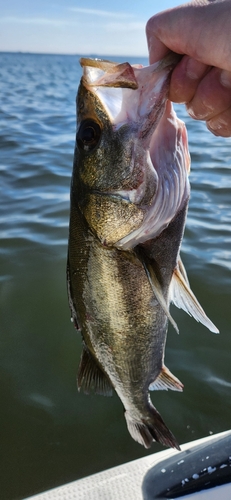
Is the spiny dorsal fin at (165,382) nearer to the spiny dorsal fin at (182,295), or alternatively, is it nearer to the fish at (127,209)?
the fish at (127,209)

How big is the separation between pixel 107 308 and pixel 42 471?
67.2 inches

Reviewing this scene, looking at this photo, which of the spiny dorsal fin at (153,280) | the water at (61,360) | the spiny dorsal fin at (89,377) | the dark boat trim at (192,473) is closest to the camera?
the spiny dorsal fin at (153,280)

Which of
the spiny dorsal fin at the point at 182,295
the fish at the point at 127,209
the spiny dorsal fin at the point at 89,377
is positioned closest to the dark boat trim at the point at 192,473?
the spiny dorsal fin at the point at 89,377

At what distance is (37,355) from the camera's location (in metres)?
3.79

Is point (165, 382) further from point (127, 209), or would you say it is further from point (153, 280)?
point (127, 209)

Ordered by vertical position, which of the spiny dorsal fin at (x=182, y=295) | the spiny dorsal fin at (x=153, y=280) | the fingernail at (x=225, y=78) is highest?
the fingernail at (x=225, y=78)

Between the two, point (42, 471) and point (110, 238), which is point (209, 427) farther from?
point (110, 238)

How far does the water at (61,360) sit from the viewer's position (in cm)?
305

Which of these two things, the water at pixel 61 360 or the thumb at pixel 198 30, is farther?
the water at pixel 61 360

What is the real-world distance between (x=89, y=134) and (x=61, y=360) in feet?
8.17

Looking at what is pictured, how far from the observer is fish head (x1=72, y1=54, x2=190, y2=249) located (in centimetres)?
167

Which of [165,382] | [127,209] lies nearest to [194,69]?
[127,209]

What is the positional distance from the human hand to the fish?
82mm

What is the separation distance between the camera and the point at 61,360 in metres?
3.76
